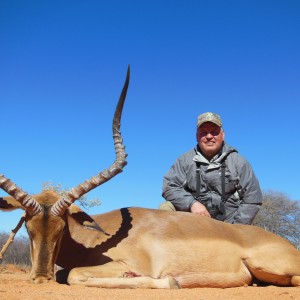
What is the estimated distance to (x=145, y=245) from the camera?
5242 mm

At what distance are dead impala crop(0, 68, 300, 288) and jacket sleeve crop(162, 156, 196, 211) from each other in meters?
0.97

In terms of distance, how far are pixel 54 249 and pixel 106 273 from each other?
22.7 inches

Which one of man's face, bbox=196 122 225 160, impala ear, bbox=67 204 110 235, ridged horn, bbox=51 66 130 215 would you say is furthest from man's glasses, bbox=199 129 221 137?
impala ear, bbox=67 204 110 235

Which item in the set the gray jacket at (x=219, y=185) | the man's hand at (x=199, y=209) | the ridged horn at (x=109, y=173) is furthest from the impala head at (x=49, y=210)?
the gray jacket at (x=219, y=185)

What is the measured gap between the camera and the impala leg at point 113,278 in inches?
183

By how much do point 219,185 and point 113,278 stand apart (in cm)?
264

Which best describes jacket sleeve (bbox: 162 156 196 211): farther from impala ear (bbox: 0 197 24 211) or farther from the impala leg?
impala ear (bbox: 0 197 24 211)

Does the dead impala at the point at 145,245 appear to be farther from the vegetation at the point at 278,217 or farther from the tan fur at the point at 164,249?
the vegetation at the point at 278,217

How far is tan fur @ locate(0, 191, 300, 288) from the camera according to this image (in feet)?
16.1

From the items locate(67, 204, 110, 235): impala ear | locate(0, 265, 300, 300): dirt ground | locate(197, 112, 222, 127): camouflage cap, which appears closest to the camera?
locate(0, 265, 300, 300): dirt ground

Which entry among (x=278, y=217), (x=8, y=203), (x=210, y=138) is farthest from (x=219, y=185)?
(x=278, y=217)

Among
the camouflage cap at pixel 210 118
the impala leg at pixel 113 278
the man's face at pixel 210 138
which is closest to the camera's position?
the impala leg at pixel 113 278

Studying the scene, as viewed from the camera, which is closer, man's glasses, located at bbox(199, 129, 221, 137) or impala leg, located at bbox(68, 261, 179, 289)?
impala leg, located at bbox(68, 261, 179, 289)

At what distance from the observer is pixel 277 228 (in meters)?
19.2
